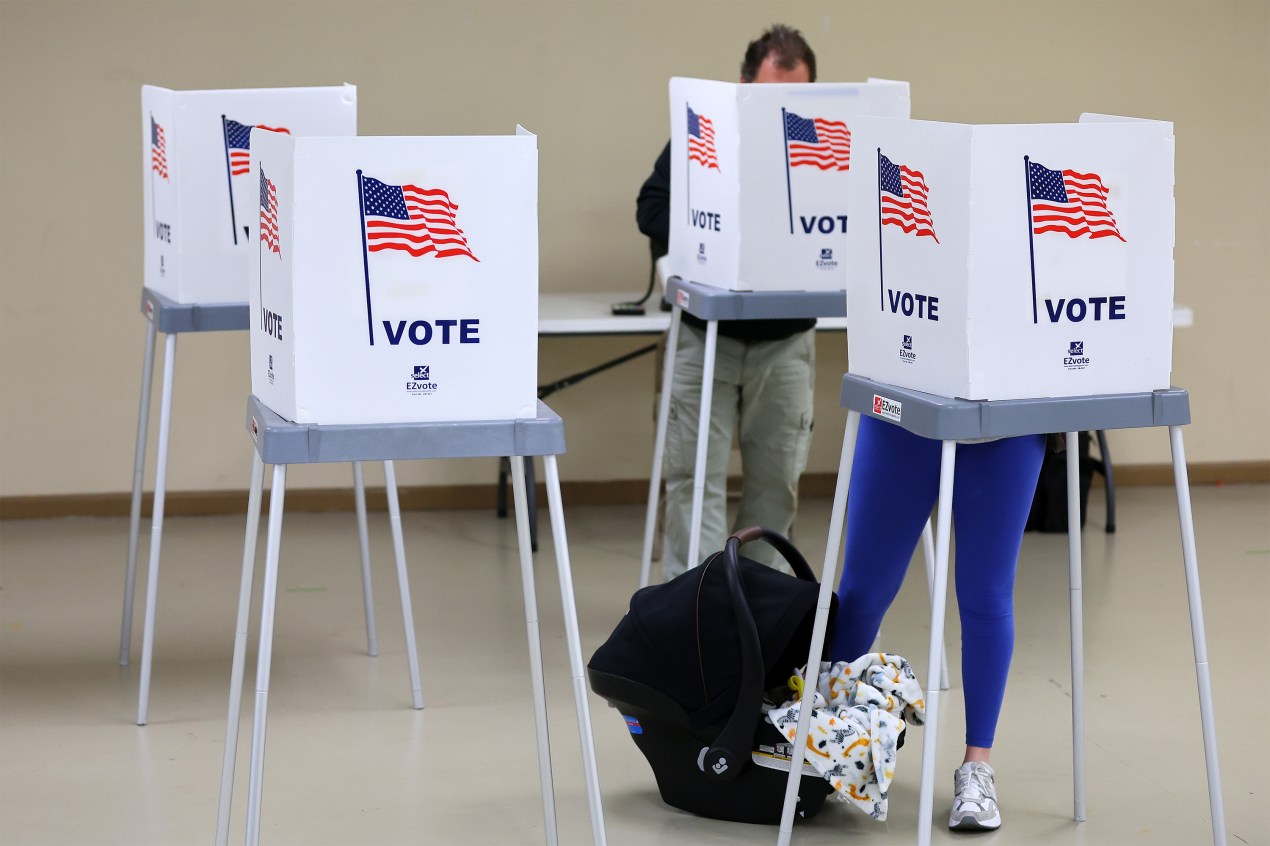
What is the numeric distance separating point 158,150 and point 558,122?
80.6 inches

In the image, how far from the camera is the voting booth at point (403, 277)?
2008 mm

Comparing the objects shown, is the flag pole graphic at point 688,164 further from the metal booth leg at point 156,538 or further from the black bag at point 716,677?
the metal booth leg at point 156,538

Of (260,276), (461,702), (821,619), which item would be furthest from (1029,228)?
(461,702)

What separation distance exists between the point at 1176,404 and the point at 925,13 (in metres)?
3.29

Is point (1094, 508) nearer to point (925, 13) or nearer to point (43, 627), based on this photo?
point (925, 13)

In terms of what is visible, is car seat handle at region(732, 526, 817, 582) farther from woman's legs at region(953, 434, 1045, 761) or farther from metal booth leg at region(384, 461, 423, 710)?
metal booth leg at region(384, 461, 423, 710)

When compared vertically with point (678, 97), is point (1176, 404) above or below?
below

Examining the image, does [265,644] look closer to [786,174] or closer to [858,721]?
[858,721]

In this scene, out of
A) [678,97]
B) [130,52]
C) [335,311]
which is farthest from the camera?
[130,52]

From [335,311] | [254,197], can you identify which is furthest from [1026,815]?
[254,197]

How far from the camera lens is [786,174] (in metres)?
3.08

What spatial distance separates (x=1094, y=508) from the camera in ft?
16.7

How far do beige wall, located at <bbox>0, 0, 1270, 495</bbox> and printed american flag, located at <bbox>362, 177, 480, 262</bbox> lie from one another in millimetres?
2969

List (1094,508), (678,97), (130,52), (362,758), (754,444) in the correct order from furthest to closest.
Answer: (1094,508), (130,52), (754,444), (678,97), (362,758)
